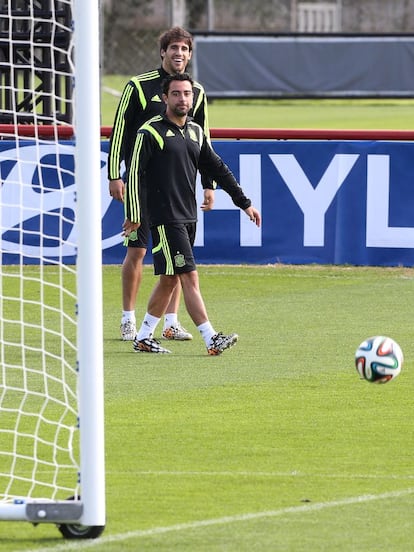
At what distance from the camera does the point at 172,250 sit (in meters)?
10.5

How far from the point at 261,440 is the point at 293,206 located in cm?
695

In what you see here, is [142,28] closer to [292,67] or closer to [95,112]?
[292,67]

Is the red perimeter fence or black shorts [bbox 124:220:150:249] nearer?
black shorts [bbox 124:220:150:249]

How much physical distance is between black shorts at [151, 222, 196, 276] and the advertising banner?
13.3ft

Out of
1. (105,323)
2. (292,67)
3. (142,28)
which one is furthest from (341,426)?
(142,28)

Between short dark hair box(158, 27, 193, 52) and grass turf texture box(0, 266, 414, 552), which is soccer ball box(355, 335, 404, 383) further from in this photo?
short dark hair box(158, 27, 193, 52)

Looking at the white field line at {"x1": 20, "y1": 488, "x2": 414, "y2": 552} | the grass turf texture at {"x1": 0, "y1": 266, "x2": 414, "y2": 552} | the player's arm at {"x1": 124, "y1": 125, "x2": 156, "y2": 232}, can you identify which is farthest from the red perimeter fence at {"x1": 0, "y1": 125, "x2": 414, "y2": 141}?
the white field line at {"x1": 20, "y1": 488, "x2": 414, "y2": 552}

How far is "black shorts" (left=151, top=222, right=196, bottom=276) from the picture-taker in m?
10.5

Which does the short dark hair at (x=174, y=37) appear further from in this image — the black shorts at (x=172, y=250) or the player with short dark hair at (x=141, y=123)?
the black shorts at (x=172, y=250)

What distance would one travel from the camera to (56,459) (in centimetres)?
770

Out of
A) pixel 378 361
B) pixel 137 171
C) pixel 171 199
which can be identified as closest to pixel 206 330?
pixel 171 199

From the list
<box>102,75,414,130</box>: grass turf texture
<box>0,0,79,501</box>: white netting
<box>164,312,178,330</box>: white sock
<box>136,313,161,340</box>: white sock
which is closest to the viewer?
<box>0,0,79,501</box>: white netting

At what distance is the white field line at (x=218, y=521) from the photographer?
619 cm

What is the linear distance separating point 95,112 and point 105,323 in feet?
20.6
